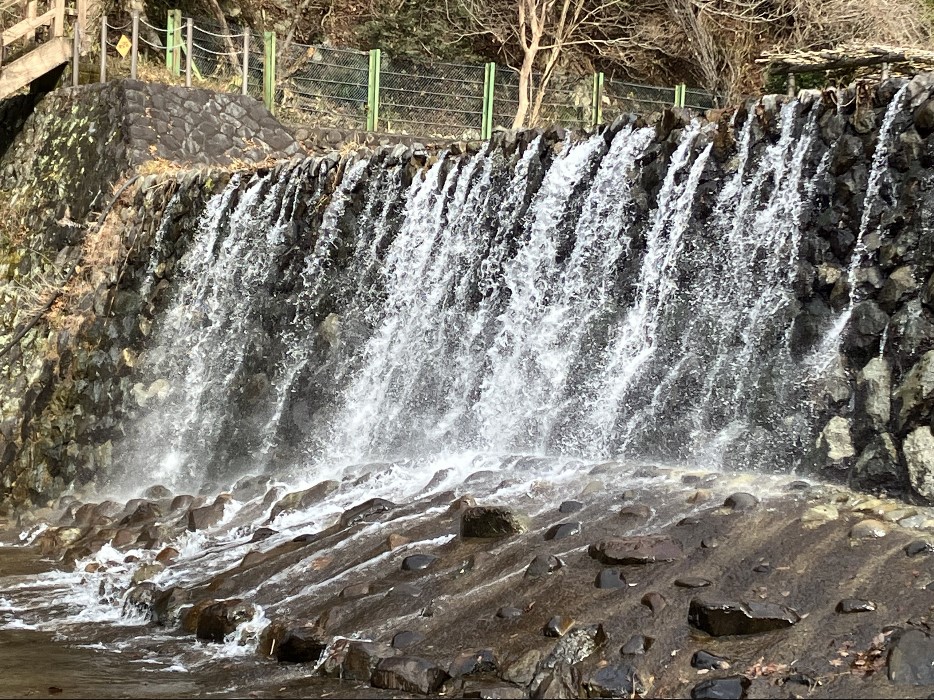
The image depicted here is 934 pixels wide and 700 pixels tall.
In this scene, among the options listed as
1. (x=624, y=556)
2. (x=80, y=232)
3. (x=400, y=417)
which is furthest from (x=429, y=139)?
(x=624, y=556)

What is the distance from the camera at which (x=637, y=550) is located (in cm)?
524

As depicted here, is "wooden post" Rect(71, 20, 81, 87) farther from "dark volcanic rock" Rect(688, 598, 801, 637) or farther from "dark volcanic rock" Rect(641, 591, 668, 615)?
"dark volcanic rock" Rect(688, 598, 801, 637)

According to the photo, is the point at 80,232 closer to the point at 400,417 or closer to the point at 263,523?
the point at 400,417

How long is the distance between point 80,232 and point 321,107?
559 centimetres

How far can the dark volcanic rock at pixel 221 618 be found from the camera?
5500mm

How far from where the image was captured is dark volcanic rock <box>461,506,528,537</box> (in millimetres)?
5898

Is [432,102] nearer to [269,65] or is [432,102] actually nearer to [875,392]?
[269,65]

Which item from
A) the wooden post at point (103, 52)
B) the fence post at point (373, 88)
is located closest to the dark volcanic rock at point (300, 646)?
the wooden post at point (103, 52)

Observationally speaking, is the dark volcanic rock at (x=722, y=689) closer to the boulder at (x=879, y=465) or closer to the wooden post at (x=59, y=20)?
the boulder at (x=879, y=465)

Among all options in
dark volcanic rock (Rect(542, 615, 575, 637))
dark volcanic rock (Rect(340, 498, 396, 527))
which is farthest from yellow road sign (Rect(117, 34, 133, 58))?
dark volcanic rock (Rect(542, 615, 575, 637))

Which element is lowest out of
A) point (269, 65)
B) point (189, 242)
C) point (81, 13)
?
point (189, 242)

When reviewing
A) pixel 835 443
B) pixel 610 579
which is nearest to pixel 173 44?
pixel 835 443

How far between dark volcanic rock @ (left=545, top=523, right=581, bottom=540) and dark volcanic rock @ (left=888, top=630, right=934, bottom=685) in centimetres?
184

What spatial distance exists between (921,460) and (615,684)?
2668 mm
